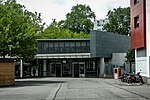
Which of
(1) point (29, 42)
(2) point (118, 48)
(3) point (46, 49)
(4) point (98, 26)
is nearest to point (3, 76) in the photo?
(1) point (29, 42)

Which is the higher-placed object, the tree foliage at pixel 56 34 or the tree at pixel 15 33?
the tree foliage at pixel 56 34

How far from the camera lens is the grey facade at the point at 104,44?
5953 cm

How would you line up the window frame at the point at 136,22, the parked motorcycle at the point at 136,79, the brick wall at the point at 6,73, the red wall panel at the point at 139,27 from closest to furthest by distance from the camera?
the brick wall at the point at 6,73 → the red wall panel at the point at 139,27 → the parked motorcycle at the point at 136,79 → the window frame at the point at 136,22

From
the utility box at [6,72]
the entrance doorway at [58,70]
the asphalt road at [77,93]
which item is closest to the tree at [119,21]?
the entrance doorway at [58,70]

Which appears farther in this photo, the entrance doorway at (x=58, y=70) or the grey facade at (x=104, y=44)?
the entrance doorway at (x=58, y=70)

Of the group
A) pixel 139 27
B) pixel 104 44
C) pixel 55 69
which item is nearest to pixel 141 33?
pixel 139 27

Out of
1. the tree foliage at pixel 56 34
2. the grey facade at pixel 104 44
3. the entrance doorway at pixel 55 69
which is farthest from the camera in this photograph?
the tree foliage at pixel 56 34

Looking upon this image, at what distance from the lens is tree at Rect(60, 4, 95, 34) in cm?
9831

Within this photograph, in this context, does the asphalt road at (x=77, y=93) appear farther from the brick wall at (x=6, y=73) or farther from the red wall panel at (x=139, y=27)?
the red wall panel at (x=139, y=27)

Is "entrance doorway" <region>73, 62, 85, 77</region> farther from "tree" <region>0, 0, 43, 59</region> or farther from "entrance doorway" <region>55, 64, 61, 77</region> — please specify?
"tree" <region>0, 0, 43, 59</region>

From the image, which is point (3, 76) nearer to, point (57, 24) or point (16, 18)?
point (16, 18)

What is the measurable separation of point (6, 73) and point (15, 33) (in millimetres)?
5698

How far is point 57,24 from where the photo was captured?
96.5 meters

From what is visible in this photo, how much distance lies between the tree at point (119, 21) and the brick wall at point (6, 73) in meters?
59.9
